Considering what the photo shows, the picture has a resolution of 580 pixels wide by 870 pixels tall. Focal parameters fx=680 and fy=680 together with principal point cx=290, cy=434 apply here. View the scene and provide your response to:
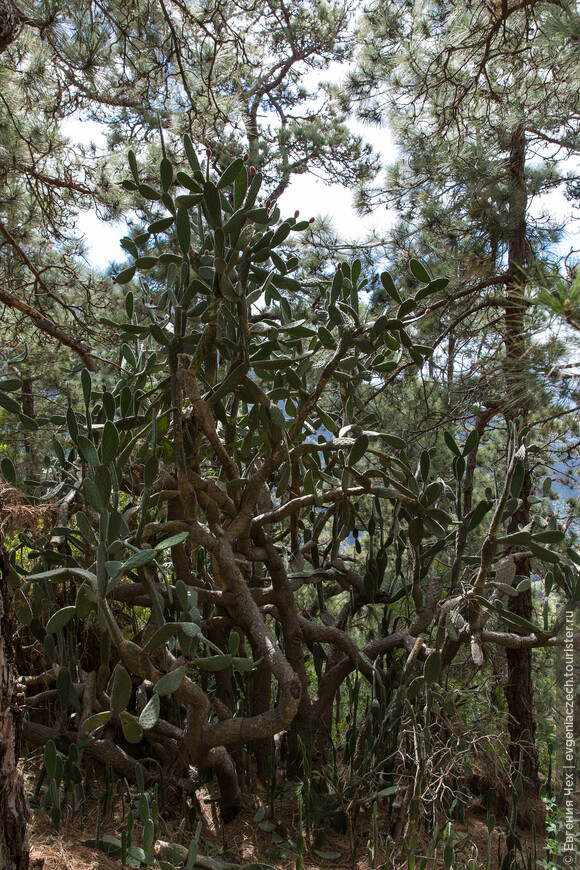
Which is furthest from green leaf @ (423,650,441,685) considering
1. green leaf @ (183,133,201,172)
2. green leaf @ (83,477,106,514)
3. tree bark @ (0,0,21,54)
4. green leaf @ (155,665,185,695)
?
tree bark @ (0,0,21,54)

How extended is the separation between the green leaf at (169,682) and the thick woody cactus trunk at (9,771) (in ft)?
1.07

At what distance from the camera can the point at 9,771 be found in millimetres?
1500

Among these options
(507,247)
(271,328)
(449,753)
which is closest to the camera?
(449,753)

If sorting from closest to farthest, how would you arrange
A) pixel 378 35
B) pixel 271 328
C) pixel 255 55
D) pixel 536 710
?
pixel 271 328, pixel 536 710, pixel 378 35, pixel 255 55

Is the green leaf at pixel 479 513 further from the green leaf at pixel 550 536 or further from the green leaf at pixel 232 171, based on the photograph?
the green leaf at pixel 232 171

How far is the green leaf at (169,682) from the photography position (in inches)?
62.1

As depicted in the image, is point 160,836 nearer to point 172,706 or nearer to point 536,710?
point 172,706

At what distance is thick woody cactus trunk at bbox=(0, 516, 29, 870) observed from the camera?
57.8 inches

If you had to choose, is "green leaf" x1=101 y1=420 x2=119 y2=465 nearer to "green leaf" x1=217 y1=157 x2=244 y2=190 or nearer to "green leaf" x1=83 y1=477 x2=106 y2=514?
"green leaf" x1=83 y1=477 x2=106 y2=514

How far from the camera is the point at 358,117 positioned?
18.1 feet

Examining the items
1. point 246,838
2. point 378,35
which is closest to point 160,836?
point 246,838

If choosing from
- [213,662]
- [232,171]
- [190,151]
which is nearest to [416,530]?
[213,662]

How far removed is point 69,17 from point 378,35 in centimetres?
197

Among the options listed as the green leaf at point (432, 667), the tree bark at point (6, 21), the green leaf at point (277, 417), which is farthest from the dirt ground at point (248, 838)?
the tree bark at point (6, 21)
